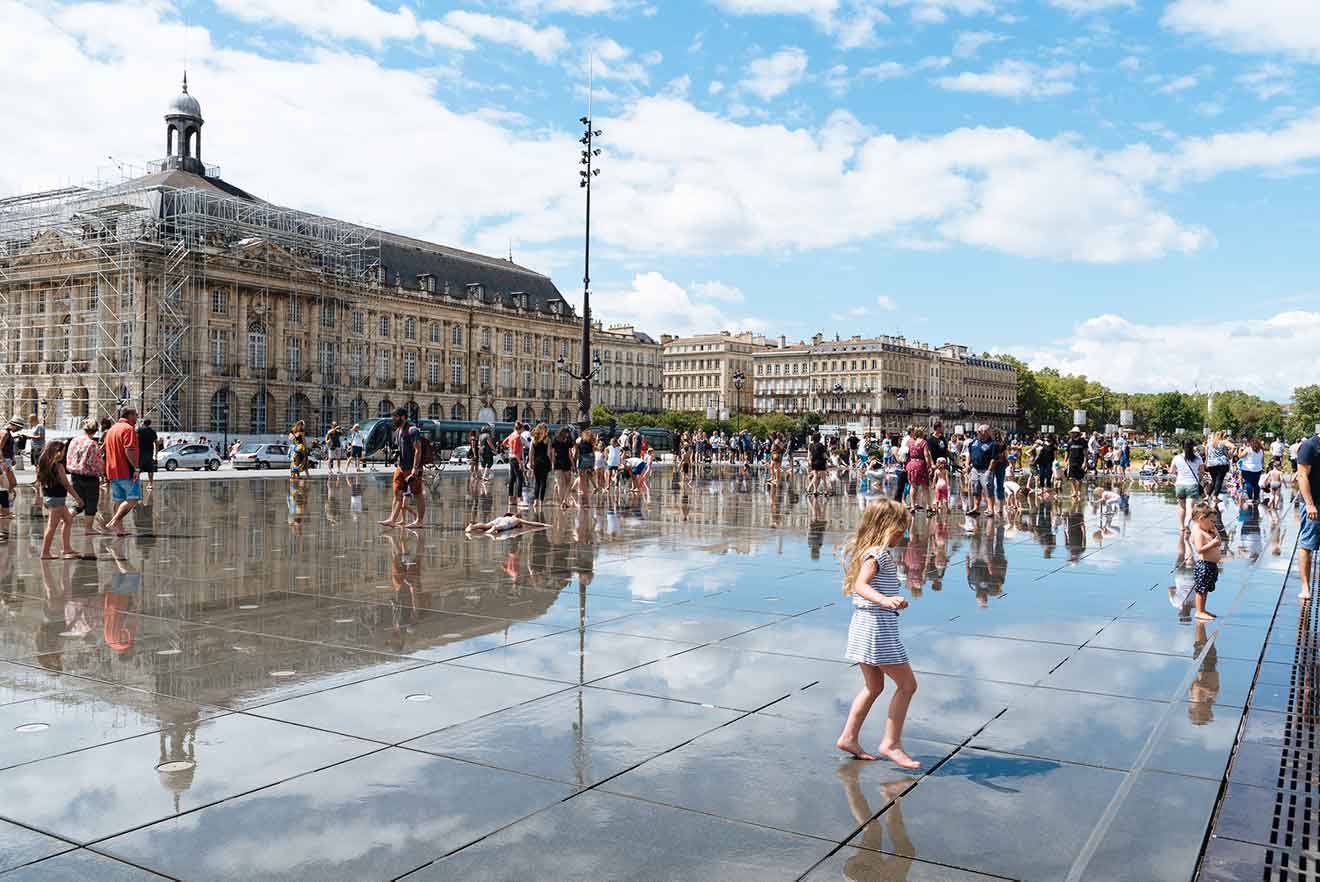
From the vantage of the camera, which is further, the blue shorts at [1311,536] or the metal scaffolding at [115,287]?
the metal scaffolding at [115,287]

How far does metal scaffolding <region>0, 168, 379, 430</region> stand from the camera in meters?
56.4

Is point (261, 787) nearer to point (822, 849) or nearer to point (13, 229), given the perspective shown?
point (822, 849)

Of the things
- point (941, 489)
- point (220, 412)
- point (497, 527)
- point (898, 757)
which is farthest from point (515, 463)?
point (220, 412)

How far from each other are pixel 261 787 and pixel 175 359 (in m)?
61.4

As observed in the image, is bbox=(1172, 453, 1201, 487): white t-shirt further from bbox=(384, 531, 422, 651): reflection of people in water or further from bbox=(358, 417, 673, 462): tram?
bbox=(358, 417, 673, 462): tram

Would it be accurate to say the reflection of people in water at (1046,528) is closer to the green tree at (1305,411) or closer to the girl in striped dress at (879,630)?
the girl in striped dress at (879,630)

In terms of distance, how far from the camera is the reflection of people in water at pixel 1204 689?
5736 millimetres

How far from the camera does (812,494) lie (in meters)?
24.2

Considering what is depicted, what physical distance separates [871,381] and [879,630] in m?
142

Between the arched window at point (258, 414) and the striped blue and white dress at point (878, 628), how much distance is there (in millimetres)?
67255

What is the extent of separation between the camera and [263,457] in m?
41.6

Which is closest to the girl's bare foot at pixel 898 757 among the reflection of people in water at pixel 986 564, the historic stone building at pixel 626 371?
the reflection of people in water at pixel 986 564

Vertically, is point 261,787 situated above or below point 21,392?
below

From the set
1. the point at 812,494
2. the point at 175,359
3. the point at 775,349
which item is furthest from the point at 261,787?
the point at 775,349
